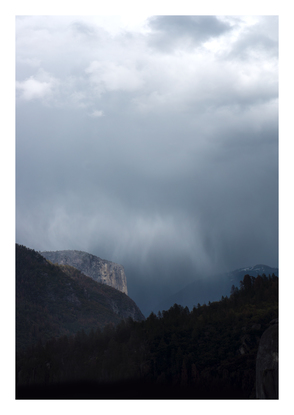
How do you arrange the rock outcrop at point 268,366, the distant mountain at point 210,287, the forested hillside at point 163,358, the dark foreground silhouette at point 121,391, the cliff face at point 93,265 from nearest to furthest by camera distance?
1. the rock outcrop at point 268,366
2. the dark foreground silhouette at point 121,391
3. the forested hillside at point 163,358
4. the distant mountain at point 210,287
5. the cliff face at point 93,265

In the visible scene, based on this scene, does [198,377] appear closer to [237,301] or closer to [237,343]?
[237,343]

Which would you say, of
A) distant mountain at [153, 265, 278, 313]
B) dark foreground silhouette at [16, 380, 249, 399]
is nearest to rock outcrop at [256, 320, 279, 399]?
dark foreground silhouette at [16, 380, 249, 399]

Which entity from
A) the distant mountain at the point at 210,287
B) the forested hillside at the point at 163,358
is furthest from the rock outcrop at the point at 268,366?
the distant mountain at the point at 210,287

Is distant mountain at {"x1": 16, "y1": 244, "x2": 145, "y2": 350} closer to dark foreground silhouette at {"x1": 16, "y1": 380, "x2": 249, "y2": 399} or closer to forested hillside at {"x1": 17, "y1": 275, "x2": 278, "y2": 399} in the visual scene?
forested hillside at {"x1": 17, "y1": 275, "x2": 278, "y2": 399}

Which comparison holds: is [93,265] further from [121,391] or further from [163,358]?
[121,391]

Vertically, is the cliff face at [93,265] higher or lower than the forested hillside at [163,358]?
higher

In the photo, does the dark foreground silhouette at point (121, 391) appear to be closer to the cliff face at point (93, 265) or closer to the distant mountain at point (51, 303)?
the distant mountain at point (51, 303)
